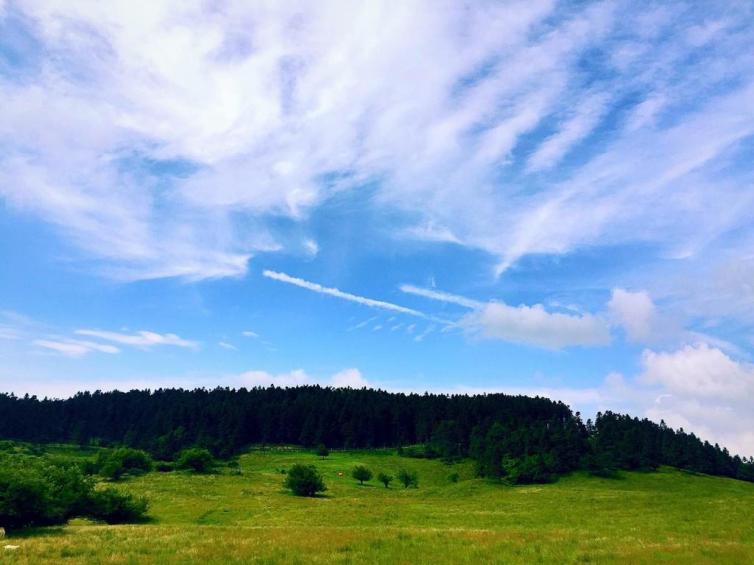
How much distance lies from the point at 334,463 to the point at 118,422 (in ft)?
396

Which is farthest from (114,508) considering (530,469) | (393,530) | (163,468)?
(530,469)

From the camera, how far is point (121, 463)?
91.8 meters

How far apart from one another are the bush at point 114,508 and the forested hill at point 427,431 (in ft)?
246

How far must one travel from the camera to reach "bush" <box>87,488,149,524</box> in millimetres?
41188

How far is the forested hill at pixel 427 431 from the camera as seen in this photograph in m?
113

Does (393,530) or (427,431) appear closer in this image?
(393,530)

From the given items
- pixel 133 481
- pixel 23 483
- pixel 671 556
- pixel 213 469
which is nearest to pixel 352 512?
pixel 23 483

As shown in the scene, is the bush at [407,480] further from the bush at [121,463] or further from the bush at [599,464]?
the bush at [121,463]

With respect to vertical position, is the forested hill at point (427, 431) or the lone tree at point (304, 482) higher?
the forested hill at point (427, 431)

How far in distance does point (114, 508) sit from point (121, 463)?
5626 cm

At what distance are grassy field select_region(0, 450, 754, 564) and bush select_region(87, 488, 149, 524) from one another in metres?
2.10

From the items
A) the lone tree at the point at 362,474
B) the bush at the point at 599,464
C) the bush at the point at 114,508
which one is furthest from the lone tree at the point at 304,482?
the bush at the point at 599,464

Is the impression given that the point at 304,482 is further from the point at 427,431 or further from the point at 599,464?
the point at 427,431

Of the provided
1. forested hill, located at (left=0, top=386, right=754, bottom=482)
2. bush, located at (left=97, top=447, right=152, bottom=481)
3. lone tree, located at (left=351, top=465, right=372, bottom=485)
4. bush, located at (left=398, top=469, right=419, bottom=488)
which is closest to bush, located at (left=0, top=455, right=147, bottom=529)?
bush, located at (left=97, top=447, right=152, bottom=481)
